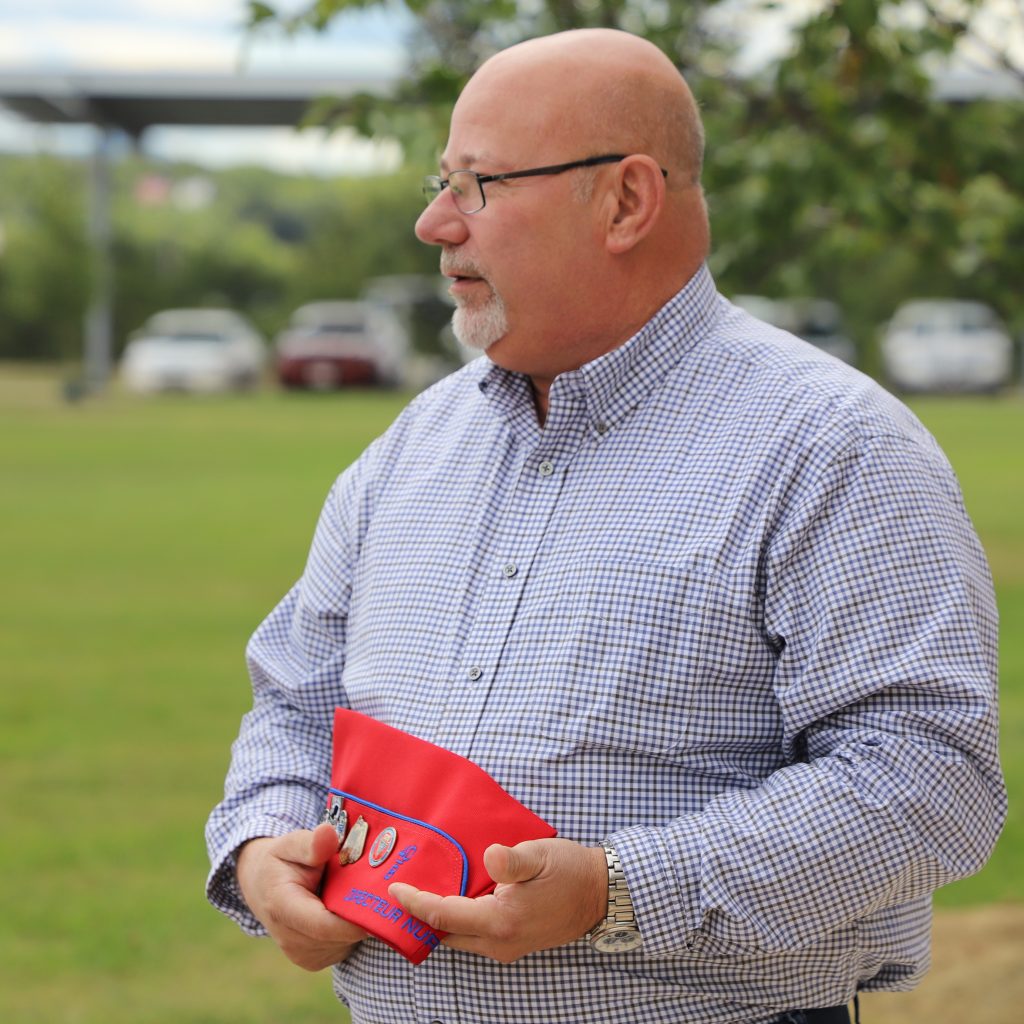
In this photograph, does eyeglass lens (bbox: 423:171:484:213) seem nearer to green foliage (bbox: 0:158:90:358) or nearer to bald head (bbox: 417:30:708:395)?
bald head (bbox: 417:30:708:395)

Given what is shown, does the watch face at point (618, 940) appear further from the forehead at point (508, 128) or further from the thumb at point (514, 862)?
the forehead at point (508, 128)

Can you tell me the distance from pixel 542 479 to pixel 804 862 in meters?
0.70

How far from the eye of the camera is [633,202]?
2365 millimetres

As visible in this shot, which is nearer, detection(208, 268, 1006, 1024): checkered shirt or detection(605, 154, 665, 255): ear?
detection(208, 268, 1006, 1024): checkered shirt

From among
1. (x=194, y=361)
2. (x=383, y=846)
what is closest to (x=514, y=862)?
(x=383, y=846)

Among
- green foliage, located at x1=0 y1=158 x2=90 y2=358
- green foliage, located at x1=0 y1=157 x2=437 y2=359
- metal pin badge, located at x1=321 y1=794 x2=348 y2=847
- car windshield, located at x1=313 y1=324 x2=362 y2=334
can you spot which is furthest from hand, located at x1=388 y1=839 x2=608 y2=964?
green foliage, located at x1=0 y1=158 x2=90 y2=358

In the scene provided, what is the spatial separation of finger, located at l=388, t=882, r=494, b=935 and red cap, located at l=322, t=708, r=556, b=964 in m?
0.05

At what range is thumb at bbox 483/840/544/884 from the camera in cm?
199

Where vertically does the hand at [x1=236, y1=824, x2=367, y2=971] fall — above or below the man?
below

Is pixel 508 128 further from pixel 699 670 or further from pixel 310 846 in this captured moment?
pixel 310 846

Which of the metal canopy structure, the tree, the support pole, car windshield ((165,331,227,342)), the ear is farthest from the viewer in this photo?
the metal canopy structure

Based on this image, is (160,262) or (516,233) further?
(160,262)

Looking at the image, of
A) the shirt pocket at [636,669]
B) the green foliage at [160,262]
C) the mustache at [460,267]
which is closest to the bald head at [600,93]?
the mustache at [460,267]

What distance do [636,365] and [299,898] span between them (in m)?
0.91
